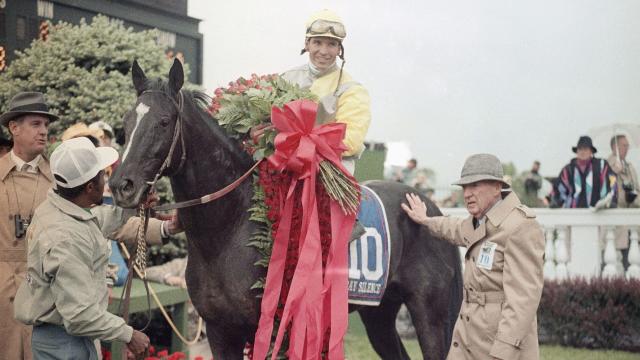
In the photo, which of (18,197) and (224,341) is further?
(18,197)

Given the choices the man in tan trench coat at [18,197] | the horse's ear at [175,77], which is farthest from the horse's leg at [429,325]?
the horse's ear at [175,77]

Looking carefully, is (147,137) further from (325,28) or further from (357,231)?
(325,28)

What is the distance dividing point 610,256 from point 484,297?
495 cm

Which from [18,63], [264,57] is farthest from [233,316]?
[264,57]

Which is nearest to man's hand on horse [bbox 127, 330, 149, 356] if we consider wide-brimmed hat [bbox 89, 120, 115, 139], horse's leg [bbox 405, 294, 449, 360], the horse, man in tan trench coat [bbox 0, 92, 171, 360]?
the horse

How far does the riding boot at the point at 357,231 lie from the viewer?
3.79 meters

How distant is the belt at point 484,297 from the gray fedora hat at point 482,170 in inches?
21.6

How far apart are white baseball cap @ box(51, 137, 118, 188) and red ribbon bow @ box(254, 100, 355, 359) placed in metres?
0.88

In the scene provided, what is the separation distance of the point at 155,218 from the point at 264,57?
161 inches

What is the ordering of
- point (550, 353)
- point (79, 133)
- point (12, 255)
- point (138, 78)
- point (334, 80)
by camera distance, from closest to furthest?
point (138, 78) → point (12, 255) → point (334, 80) → point (79, 133) → point (550, 353)

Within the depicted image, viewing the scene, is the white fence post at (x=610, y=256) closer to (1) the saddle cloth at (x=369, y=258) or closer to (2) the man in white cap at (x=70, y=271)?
(1) the saddle cloth at (x=369, y=258)

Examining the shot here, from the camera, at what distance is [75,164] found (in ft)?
9.46

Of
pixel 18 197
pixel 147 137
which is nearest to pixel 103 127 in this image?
pixel 18 197

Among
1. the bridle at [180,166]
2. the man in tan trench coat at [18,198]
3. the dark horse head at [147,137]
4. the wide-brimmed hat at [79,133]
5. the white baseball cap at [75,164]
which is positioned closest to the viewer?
the white baseball cap at [75,164]
